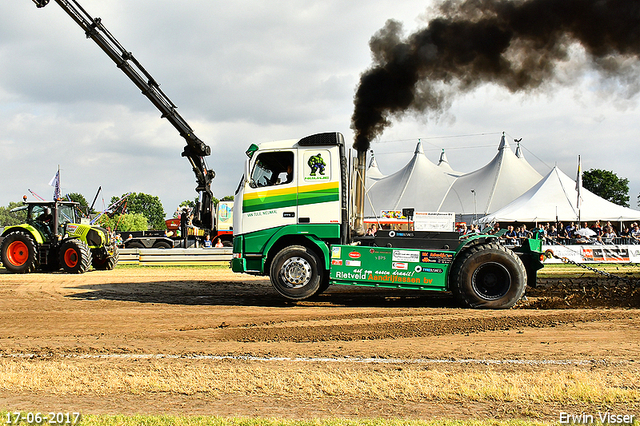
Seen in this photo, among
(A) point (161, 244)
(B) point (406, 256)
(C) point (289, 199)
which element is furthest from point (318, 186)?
(A) point (161, 244)

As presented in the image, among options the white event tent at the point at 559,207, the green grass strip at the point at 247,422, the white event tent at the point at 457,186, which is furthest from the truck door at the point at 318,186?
the white event tent at the point at 457,186

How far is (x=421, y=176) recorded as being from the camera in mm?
49438

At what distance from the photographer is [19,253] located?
654 inches

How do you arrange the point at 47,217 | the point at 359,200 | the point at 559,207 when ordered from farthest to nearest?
A: 1. the point at 559,207
2. the point at 47,217
3. the point at 359,200

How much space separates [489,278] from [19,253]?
1542 centimetres

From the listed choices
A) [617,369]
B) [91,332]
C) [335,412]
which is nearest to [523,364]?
[617,369]

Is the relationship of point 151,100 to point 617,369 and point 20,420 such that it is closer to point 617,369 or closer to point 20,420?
point 20,420

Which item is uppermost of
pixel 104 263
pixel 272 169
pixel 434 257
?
pixel 272 169

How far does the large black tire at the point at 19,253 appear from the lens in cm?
1636

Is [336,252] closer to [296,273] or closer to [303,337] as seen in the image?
[296,273]

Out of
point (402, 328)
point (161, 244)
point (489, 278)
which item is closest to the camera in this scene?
point (402, 328)

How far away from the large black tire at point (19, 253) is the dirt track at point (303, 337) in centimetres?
597

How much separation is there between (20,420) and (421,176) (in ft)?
157

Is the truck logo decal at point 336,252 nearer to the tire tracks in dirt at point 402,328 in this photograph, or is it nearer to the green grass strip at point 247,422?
the tire tracks in dirt at point 402,328
